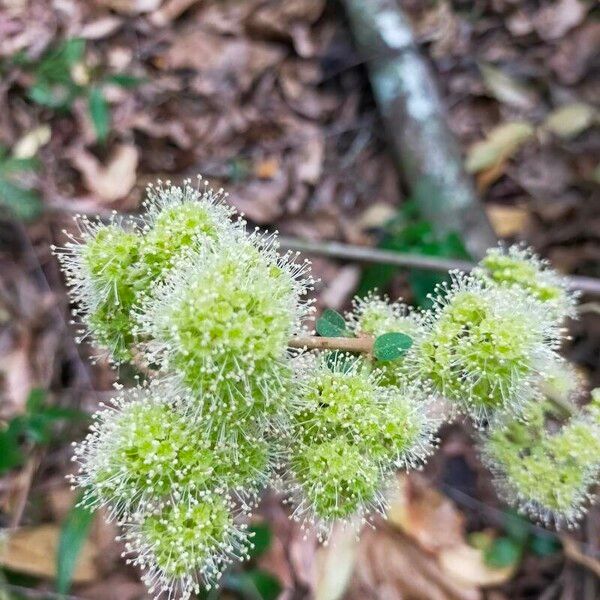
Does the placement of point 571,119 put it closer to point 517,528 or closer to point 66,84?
point 517,528

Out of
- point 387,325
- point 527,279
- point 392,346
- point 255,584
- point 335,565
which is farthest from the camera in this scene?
point 335,565

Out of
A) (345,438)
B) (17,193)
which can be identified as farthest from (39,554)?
(345,438)

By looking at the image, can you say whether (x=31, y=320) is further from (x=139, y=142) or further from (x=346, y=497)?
(x=346, y=497)

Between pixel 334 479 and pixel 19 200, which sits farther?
pixel 19 200

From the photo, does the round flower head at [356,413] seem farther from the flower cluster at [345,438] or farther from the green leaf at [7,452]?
the green leaf at [7,452]

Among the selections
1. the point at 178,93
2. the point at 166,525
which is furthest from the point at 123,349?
the point at 178,93

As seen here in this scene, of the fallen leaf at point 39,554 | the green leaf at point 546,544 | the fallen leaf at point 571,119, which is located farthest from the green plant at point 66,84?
the green leaf at point 546,544
